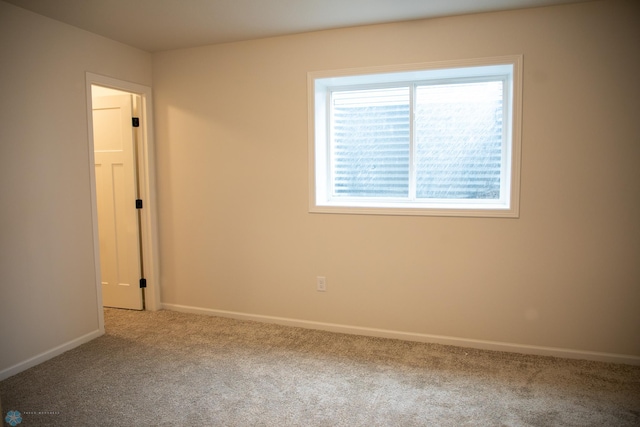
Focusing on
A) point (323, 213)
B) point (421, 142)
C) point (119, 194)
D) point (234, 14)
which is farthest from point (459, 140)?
point (119, 194)

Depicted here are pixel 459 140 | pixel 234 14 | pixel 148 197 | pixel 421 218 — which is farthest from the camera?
pixel 148 197

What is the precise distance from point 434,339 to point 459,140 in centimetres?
161

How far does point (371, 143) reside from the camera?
373 cm

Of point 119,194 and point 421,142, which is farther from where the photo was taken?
point 119,194

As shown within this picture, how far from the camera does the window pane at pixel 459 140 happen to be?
3.40 meters

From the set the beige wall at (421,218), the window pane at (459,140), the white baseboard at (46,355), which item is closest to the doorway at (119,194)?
the beige wall at (421,218)

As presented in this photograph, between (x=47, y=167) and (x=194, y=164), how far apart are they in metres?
1.21

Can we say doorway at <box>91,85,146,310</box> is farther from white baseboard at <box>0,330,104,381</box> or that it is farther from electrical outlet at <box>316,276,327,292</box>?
electrical outlet at <box>316,276,327,292</box>

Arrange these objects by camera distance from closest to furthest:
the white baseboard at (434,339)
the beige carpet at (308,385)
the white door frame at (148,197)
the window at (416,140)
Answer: the beige carpet at (308,385) < the white baseboard at (434,339) < the window at (416,140) < the white door frame at (148,197)

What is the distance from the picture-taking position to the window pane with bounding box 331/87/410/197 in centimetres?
364

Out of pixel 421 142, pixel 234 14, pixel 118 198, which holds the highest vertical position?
pixel 234 14

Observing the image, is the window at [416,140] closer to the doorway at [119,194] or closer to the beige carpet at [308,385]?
the beige carpet at [308,385]

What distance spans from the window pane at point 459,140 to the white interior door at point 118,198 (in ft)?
8.75

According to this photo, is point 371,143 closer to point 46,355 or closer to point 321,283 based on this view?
point 321,283
